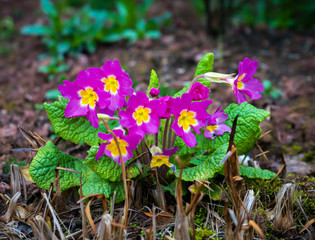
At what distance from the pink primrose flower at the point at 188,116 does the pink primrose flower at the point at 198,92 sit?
1.1 inches

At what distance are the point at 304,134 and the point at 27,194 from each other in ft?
6.76

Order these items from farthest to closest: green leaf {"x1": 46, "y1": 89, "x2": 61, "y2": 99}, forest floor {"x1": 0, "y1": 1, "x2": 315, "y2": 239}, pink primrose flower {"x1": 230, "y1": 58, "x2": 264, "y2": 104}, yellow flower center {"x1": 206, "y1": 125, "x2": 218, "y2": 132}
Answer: green leaf {"x1": 46, "y1": 89, "x2": 61, "y2": 99} < forest floor {"x1": 0, "y1": 1, "x2": 315, "y2": 239} < yellow flower center {"x1": 206, "y1": 125, "x2": 218, "y2": 132} < pink primrose flower {"x1": 230, "y1": 58, "x2": 264, "y2": 104}

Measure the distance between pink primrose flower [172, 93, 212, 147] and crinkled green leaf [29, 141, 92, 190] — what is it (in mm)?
588

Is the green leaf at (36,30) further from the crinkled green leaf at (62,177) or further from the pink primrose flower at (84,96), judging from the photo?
the pink primrose flower at (84,96)

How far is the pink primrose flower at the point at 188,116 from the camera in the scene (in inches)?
62.7

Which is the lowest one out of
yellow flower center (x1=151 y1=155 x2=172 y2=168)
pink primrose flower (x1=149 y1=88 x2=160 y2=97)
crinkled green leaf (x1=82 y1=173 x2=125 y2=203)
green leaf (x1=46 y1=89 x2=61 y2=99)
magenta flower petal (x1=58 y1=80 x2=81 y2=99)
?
green leaf (x1=46 y1=89 x2=61 y2=99)

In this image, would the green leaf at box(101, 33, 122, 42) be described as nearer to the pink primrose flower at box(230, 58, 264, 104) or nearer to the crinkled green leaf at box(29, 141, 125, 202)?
the crinkled green leaf at box(29, 141, 125, 202)

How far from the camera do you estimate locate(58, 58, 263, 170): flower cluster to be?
1.58m

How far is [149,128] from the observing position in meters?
1.58

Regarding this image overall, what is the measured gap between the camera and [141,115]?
1609 millimetres

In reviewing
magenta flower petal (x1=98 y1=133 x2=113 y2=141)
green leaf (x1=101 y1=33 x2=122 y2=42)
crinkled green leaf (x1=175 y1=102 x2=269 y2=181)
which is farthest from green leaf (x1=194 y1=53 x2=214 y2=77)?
green leaf (x1=101 y1=33 x2=122 y2=42)

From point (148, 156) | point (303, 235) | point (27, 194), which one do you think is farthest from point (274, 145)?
point (27, 194)

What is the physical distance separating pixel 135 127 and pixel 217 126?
0.46m

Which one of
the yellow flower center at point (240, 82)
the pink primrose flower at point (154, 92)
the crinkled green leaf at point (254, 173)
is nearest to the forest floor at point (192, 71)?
the crinkled green leaf at point (254, 173)
